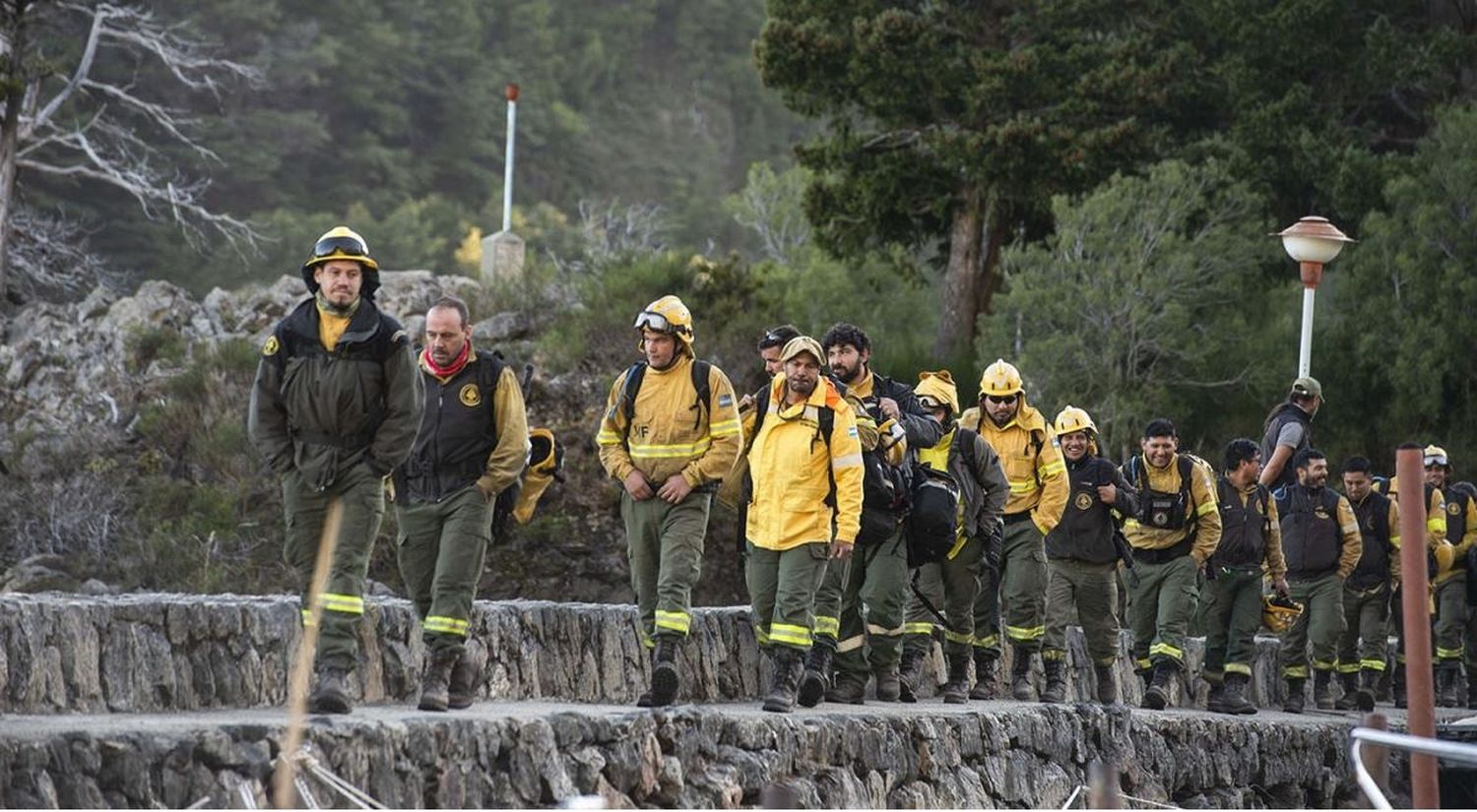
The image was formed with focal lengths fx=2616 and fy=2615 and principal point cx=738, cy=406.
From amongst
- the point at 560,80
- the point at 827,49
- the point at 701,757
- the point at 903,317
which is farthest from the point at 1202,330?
the point at 560,80

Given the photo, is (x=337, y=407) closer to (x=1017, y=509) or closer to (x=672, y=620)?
(x=672, y=620)

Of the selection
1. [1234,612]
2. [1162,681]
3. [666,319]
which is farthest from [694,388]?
[1234,612]

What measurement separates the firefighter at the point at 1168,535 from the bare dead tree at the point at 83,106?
18218mm

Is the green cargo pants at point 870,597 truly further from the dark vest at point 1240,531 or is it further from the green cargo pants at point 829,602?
the dark vest at point 1240,531

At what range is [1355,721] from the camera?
70.4 ft

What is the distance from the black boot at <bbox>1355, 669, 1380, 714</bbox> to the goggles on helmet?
44.3 ft

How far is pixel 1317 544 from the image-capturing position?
70.8 ft

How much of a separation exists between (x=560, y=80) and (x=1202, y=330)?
42.4 meters

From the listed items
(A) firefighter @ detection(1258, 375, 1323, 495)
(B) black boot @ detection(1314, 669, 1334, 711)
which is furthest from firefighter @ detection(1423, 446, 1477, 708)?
(A) firefighter @ detection(1258, 375, 1323, 495)

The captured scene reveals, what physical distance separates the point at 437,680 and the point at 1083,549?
285 inches

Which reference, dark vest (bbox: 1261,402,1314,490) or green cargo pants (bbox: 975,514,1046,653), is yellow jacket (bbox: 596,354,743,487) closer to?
green cargo pants (bbox: 975,514,1046,653)

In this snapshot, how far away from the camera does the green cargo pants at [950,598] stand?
17328mm

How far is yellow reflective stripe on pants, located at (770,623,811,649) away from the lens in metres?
14.2

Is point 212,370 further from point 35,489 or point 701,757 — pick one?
point 701,757
